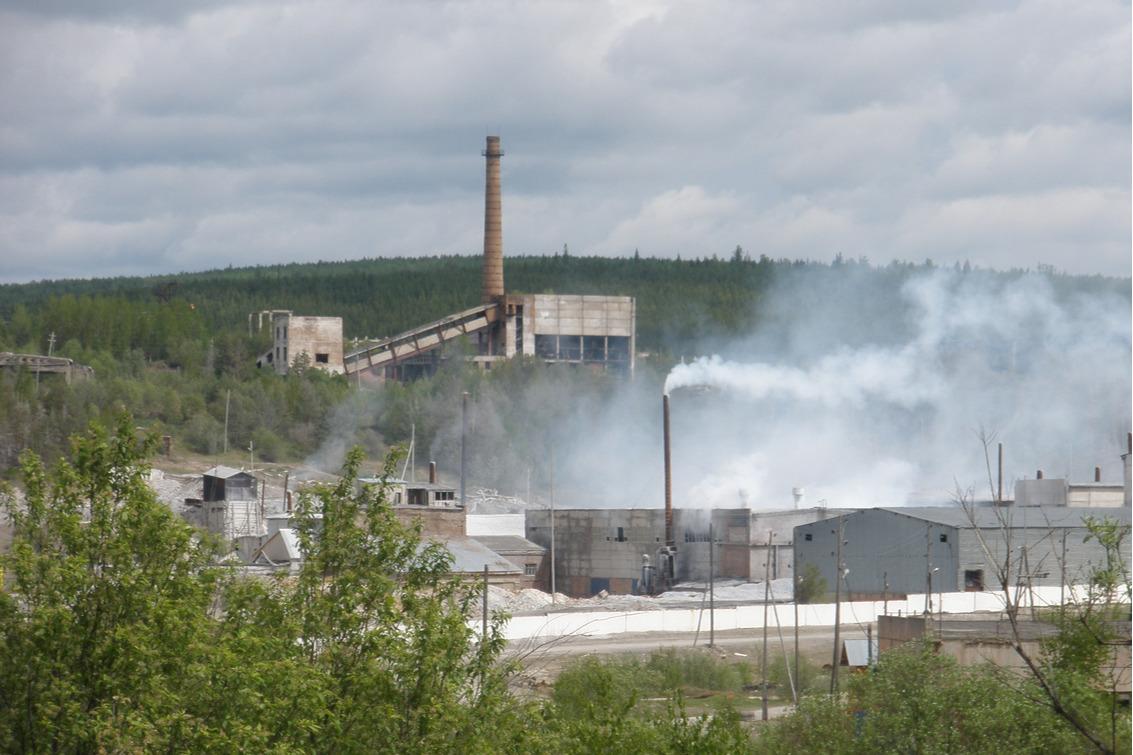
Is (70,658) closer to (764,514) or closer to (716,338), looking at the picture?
(764,514)

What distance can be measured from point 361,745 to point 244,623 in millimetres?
2166

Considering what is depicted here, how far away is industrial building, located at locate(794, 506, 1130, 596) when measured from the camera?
52094 mm

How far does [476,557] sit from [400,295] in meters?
89.4

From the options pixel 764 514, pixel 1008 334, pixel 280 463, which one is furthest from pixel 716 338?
pixel 764 514

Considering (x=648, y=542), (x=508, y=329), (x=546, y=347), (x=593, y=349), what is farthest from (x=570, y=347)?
(x=648, y=542)

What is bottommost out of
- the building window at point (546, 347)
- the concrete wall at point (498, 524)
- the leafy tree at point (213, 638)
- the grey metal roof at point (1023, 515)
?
the leafy tree at point (213, 638)

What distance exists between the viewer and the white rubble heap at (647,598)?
51.4m

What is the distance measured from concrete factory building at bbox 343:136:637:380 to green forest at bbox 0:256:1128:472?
6.29ft

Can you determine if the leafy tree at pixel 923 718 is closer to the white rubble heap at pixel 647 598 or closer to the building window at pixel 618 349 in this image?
the white rubble heap at pixel 647 598

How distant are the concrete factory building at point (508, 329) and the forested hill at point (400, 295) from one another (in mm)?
16026

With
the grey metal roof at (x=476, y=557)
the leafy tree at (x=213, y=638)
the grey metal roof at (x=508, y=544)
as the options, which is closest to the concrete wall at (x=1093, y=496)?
the grey metal roof at (x=508, y=544)

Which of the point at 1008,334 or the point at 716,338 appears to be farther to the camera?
the point at 716,338

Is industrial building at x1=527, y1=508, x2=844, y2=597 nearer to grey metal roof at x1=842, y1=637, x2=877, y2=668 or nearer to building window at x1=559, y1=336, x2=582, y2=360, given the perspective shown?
grey metal roof at x1=842, y1=637, x2=877, y2=668

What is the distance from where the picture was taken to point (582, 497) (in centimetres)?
8762
